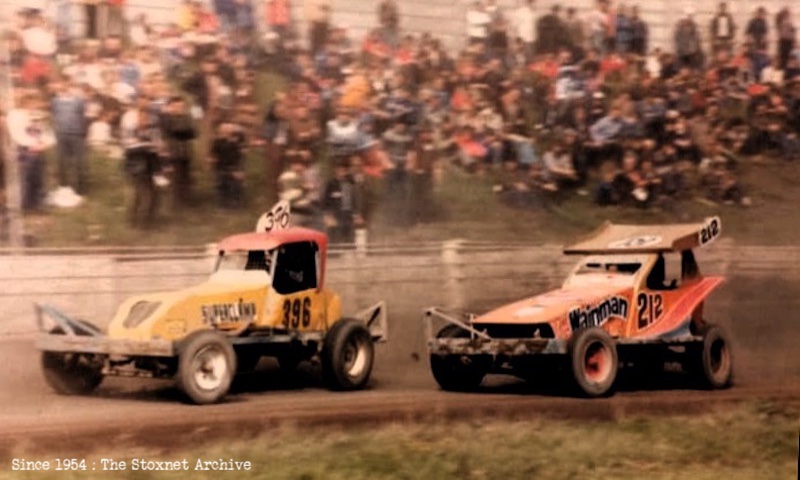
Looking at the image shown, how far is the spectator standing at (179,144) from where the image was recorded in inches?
324

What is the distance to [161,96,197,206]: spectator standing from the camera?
8.23m

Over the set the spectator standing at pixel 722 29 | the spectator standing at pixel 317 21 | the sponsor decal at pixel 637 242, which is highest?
the spectator standing at pixel 722 29

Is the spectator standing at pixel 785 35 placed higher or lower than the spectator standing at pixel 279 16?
higher

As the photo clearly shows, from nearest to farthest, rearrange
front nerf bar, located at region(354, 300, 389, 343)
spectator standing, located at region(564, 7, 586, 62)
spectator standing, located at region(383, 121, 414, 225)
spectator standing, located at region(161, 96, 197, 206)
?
spectator standing, located at region(161, 96, 197, 206) < front nerf bar, located at region(354, 300, 389, 343) < spectator standing, located at region(383, 121, 414, 225) < spectator standing, located at region(564, 7, 586, 62)

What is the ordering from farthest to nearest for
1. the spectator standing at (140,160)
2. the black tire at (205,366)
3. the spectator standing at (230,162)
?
1. the spectator standing at (230,162)
2. the spectator standing at (140,160)
3. the black tire at (205,366)

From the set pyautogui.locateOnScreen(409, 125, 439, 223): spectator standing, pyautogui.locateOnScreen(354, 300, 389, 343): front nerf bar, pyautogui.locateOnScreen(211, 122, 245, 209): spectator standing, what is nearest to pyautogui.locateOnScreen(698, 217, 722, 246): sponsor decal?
pyautogui.locateOnScreen(409, 125, 439, 223): spectator standing

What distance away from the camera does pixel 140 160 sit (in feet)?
26.6

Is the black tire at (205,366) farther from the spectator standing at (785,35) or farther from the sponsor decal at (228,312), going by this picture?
the spectator standing at (785,35)

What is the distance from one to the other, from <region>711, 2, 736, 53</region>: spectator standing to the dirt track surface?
204 centimetres

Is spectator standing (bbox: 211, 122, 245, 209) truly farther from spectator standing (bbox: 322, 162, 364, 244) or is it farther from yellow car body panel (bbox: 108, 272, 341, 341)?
spectator standing (bbox: 322, 162, 364, 244)

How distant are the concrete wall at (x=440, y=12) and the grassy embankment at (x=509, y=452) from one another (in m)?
2.96

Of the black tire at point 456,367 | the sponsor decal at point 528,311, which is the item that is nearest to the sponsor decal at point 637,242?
the sponsor decal at point 528,311

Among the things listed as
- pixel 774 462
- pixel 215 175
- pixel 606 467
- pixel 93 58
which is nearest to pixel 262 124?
pixel 215 175

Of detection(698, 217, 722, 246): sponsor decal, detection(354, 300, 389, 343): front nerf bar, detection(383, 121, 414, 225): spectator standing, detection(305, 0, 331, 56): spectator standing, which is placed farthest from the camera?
detection(698, 217, 722, 246): sponsor decal
